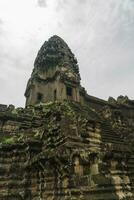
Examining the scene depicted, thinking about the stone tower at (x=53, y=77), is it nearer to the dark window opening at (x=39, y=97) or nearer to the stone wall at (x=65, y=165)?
the dark window opening at (x=39, y=97)

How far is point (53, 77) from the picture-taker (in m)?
28.3

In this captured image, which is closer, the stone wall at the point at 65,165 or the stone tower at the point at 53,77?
the stone wall at the point at 65,165

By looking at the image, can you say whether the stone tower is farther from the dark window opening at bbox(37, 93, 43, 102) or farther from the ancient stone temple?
the ancient stone temple

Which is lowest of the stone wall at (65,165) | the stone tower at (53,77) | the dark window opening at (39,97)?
the stone wall at (65,165)

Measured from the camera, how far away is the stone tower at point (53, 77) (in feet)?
87.6

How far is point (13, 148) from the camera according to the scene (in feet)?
39.8

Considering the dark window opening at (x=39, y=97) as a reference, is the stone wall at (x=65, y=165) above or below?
below

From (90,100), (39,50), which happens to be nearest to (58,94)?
(90,100)

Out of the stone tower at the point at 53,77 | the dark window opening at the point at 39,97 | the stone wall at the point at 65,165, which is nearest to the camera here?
the stone wall at the point at 65,165

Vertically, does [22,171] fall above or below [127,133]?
below

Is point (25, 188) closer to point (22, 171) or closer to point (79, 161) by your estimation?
point (22, 171)

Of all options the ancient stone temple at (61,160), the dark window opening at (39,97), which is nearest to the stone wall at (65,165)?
the ancient stone temple at (61,160)

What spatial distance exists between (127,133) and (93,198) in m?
11.2

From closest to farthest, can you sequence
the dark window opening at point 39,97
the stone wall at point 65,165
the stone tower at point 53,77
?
1. the stone wall at point 65,165
2. the stone tower at point 53,77
3. the dark window opening at point 39,97
